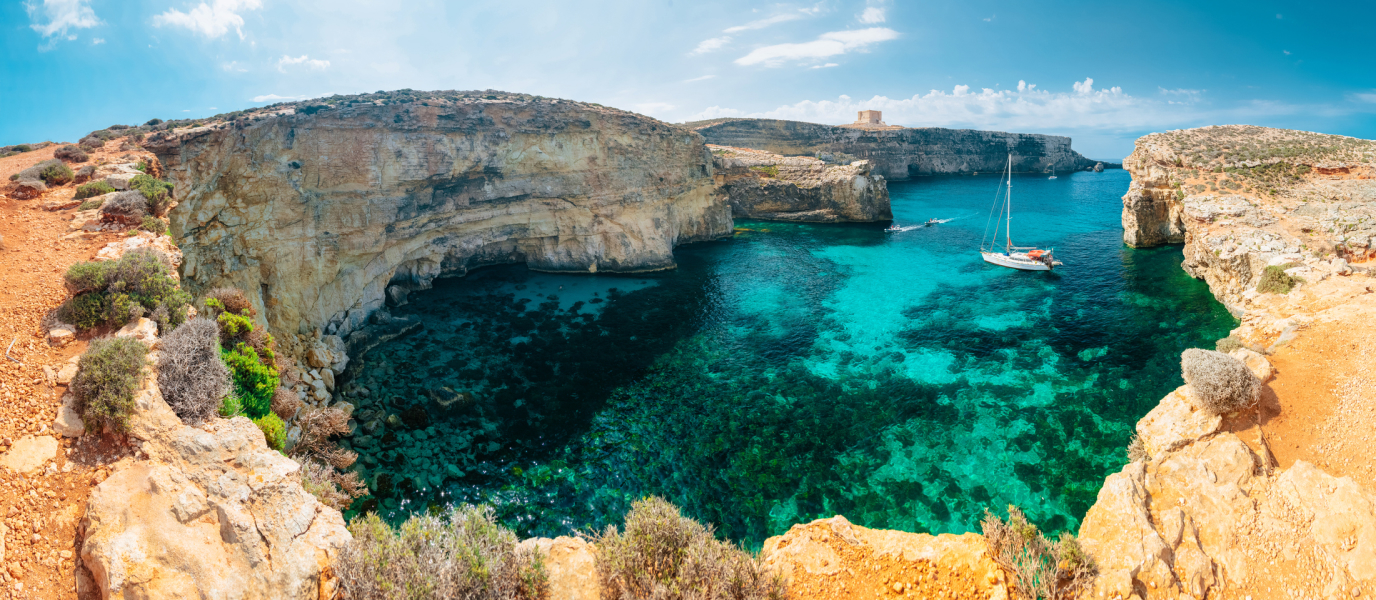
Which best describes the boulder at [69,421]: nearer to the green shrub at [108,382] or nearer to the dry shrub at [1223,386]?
the green shrub at [108,382]

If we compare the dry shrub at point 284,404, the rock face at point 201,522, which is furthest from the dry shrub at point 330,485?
the dry shrub at point 284,404

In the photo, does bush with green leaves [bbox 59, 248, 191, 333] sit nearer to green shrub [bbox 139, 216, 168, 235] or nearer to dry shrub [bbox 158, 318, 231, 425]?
dry shrub [bbox 158, 318, 231, 425]

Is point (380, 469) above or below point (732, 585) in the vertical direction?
below

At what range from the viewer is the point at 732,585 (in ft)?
21.4

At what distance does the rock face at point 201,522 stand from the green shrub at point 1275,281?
30.4m

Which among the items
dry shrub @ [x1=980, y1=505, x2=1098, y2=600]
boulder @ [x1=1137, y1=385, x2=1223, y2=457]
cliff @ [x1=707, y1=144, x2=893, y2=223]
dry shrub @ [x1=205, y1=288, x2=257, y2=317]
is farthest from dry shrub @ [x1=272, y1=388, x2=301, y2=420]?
cliff @ [x1=707, y1=144, x2=893, y2=223]

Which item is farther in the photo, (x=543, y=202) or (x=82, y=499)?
(x=543, y=202)

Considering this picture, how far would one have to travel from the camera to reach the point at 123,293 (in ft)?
29.9

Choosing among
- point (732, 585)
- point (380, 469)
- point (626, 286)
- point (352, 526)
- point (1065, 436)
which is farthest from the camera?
point (626, 286)

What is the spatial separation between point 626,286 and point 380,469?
18.2 meters

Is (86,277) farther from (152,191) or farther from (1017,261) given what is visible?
(1017,261)

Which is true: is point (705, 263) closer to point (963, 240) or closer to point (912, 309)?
point (912, 309)

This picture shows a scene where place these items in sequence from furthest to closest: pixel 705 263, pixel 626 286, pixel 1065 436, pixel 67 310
Answer: 1. pixel 705 263
2. pixel 626 286
3. pixel 1065 436
4. pixel 67 310

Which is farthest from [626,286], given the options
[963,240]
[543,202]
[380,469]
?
[963,240]
